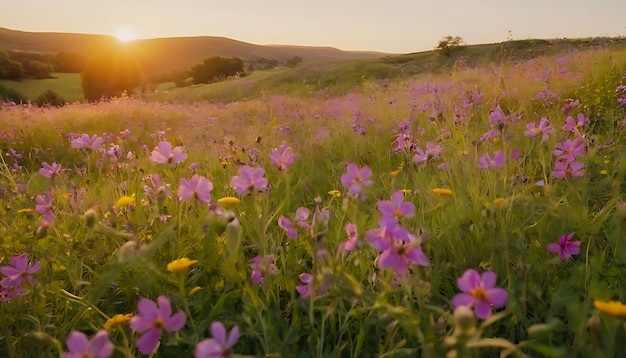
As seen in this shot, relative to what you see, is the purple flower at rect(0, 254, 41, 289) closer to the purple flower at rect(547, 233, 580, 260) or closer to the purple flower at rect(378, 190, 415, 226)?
the purple flower at rect(378, 190, 415, 226)

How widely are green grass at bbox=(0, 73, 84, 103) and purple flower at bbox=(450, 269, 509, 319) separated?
1174 inches

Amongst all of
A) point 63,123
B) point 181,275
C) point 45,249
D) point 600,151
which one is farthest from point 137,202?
point 63,123

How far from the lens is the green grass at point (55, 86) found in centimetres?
2749

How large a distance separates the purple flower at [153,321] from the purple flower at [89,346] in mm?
101

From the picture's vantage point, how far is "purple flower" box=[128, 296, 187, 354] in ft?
2.57

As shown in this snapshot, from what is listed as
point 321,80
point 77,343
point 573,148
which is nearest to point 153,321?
point 77,343

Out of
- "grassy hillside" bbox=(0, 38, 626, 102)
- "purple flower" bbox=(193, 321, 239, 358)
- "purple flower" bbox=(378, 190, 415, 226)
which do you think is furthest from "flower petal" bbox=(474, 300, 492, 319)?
"grassy hillside" bbox=(0, 38, 626, 102)

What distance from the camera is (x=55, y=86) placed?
31.7 m

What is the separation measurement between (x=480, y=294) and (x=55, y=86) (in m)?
36.8

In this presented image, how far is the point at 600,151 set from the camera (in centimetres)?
254

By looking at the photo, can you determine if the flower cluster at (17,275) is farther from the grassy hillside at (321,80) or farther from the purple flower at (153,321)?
the grassy hillside at (321,80)

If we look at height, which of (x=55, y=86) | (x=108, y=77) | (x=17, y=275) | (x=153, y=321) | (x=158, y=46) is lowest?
(x=55, y=86)

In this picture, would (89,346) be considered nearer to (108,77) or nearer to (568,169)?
(568,169)

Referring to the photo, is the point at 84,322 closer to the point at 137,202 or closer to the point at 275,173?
the point at 137,202
